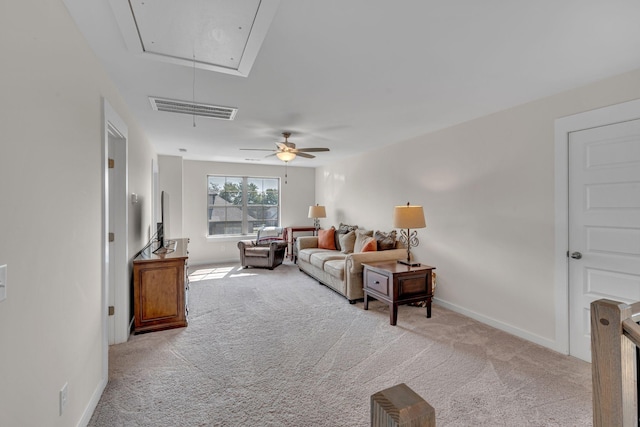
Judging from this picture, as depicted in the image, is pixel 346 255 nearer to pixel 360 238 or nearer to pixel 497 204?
Answer: pixel 360 238

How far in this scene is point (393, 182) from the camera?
4848mm

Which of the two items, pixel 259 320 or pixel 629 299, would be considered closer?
pixel 629 299

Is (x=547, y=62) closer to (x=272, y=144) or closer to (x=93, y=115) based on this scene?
(x=93, y=115)

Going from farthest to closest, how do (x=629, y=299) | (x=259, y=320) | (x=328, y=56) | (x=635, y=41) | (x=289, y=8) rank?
(x=259, y=320) → (x=629, y=299) → (x=328, y=56) → (x=635, y=41) → (x=289, y=8)

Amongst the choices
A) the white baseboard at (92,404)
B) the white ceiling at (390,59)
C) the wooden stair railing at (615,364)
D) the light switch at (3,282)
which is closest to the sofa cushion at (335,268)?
the white ceiling at (390,59)

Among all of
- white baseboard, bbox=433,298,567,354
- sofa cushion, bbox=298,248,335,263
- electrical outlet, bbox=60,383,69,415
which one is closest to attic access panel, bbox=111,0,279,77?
electrical outlet, bbox=60,383,69,415

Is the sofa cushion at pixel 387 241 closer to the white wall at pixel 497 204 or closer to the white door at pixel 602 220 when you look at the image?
the white wall at pixel 497 204

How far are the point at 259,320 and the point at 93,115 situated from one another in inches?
101

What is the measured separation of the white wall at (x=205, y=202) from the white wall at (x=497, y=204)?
3.54 metres

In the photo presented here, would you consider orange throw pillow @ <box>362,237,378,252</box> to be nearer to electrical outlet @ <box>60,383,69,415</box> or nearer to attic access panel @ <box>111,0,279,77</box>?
attic access panel @ <box>111,0,279,77</box>

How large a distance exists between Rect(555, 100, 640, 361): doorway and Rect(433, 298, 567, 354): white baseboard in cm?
9

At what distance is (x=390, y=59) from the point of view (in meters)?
2.12

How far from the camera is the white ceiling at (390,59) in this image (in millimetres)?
1605

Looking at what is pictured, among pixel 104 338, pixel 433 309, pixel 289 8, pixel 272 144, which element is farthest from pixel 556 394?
pixel 272 144
